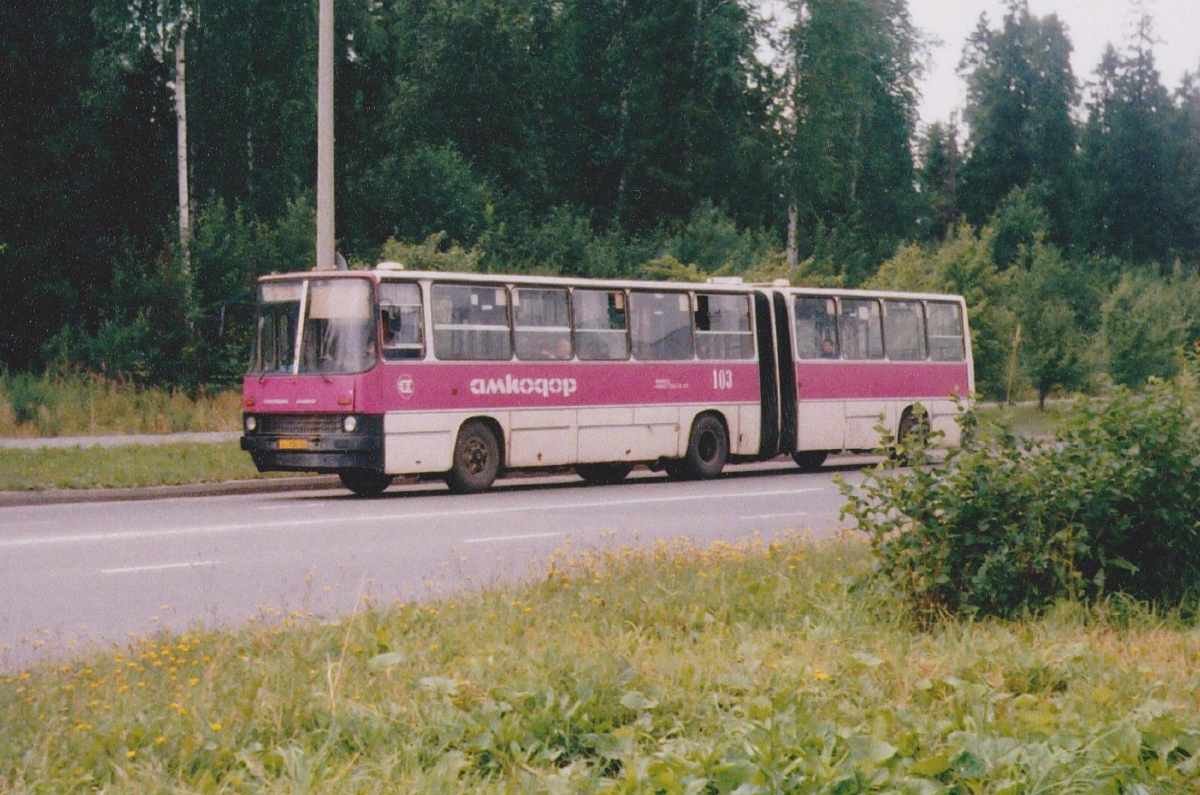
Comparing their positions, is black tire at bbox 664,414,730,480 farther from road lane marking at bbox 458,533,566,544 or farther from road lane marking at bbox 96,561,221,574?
road lane marking at bbox 96,561,221,574

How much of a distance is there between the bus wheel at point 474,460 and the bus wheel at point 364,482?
2.95 ft

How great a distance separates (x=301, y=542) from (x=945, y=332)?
1688cm

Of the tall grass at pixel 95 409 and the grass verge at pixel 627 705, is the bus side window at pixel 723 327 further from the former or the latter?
the grass verge at pixel 627 705

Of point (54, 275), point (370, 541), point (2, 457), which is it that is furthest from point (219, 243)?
point (370, 541)

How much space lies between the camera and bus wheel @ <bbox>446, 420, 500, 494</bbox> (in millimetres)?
20312

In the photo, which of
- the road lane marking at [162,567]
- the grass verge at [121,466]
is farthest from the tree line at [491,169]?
the road lane marking at [162,567]

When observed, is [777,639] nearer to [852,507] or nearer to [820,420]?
[852,507]

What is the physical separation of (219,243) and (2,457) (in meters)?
13.9

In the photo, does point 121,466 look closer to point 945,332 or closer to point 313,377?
point 313,377

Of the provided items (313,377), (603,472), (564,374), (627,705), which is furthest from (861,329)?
(627,705)

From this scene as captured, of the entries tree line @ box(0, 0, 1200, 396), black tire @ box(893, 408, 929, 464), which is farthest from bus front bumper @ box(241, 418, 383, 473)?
black tire @ box(893, 408, 929, 464)

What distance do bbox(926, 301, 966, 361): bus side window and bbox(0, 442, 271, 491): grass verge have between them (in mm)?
12001

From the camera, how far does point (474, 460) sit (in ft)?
67.6

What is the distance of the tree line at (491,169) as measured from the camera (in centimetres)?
3622
